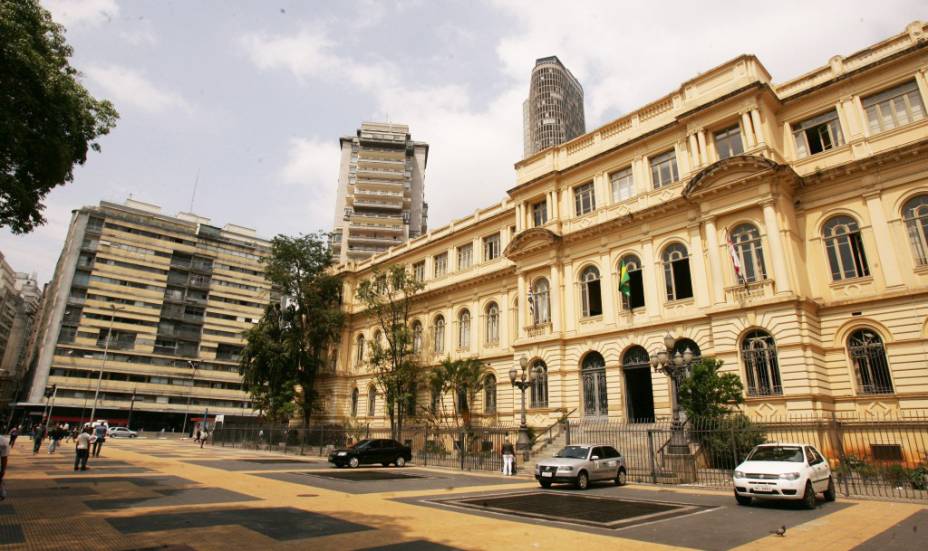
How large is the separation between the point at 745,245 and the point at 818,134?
6.35 metres

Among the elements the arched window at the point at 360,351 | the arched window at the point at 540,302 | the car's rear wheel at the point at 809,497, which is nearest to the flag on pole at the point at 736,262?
the arched window at the point at 540,302

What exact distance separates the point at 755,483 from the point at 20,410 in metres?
81.0

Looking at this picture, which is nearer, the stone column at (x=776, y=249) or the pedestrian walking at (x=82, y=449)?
the pedestrian walking at (x=82, y=449)

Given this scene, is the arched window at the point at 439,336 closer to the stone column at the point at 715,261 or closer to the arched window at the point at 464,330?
the arched window at the point at 464,330

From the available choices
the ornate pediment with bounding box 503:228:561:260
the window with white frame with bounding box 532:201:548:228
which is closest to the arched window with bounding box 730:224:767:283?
the ornate pediment with bounding box 503:228:561:260

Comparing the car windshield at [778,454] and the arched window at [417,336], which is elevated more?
the arched window at [417,336]

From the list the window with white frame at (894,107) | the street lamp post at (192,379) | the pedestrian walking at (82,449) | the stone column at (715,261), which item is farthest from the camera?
the street lamp post at (192,379)

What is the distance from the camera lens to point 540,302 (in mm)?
30266

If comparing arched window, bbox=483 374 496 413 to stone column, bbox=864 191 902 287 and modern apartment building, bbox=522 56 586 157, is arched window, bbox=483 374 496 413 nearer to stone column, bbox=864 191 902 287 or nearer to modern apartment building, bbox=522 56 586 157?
stone column, bbox=864 191 902 287

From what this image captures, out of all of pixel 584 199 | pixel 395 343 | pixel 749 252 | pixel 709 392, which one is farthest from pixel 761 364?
pixel 395 343

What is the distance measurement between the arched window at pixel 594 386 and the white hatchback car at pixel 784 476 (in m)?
12.5

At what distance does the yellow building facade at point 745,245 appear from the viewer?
19969 millimetres

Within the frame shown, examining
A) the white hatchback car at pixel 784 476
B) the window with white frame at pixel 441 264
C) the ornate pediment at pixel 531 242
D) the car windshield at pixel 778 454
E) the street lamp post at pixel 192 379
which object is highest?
the window with white frame at pixel 441 264

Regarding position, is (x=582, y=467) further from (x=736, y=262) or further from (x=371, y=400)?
(x=371, y=400)
